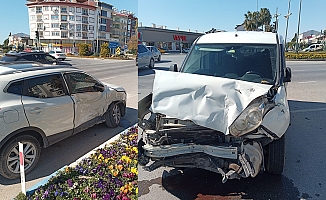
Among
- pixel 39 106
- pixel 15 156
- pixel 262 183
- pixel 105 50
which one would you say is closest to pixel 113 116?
pixel 105 50

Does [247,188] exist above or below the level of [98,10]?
below

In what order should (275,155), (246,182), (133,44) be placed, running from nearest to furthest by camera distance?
1. (133,44)
2. (275,155)
3. (246,182)

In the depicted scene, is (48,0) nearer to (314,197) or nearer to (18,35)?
(18,35)

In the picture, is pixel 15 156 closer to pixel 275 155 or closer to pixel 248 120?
pixel 248 120

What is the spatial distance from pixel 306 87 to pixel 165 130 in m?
10.1

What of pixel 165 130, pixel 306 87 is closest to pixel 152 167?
pixel 165 130

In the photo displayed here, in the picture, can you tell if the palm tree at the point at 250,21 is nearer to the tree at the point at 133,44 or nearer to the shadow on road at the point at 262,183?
the shadow on road at the point at 262,183

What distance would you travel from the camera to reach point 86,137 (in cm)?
484

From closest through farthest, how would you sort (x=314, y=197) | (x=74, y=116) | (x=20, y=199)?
(x=20, y=199)
(x=314, y=197)
(x=74, y=116)

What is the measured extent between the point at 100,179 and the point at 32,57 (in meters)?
2.13

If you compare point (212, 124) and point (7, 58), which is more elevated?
point (7, 58)

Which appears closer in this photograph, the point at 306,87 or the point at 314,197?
the point at 314,197

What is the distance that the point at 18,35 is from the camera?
3.59 m

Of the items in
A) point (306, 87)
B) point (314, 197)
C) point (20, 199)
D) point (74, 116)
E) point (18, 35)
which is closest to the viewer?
point (20, 199)
